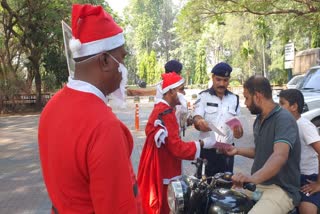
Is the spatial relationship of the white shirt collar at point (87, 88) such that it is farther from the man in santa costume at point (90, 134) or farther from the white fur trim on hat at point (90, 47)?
the white fur trim on hat at point (90, 47)

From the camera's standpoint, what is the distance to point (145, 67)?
215ft

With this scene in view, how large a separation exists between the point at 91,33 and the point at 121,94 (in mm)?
→ 360

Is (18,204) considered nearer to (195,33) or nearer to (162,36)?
(195,33)

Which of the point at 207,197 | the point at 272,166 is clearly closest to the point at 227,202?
the point at 207,197

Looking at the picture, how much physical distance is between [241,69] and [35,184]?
5125 cm

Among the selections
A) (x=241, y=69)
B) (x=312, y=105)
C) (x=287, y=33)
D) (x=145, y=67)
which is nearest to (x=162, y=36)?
(x=145, y=67)

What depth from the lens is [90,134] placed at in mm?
1637

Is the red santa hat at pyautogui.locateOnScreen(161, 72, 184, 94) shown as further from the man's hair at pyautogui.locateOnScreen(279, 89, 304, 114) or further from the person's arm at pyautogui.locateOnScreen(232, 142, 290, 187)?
the person's arm at pyautogui.locateOnScreen(232, 142, 290, 187)

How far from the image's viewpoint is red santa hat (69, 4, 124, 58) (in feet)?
5.85

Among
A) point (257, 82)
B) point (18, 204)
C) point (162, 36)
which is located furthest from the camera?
point (162, 36)

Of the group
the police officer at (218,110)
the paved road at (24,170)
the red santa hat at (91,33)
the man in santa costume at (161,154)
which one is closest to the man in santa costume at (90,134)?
the red santa hat at (91,33)

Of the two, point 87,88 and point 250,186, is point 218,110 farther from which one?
point 87,88

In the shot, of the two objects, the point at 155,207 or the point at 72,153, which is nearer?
the point at 72,153

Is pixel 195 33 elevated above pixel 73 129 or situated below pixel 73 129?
above
